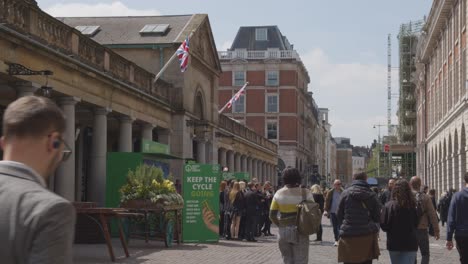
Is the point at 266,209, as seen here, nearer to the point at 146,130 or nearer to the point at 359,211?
the point at 146,130

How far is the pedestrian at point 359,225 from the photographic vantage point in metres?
9.88

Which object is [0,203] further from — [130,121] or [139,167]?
[130,121]

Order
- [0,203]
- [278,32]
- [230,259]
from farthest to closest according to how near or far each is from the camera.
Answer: [278,32] < [230,259] < [0,203]

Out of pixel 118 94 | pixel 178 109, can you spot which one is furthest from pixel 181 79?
pixel 118 94

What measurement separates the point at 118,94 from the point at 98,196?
11.3 feet

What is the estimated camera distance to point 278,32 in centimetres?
9781

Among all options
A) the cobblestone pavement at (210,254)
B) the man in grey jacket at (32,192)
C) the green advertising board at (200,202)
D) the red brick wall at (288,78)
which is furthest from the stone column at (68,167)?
the red brick wall at (288,78)

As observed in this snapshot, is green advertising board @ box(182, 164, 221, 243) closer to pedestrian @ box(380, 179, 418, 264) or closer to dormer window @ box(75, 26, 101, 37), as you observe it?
pedestrian @ box(380, 179, 418, 264)

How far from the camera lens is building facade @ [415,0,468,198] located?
44219 mm

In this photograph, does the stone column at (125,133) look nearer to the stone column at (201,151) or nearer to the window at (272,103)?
the stone column at (201,151)

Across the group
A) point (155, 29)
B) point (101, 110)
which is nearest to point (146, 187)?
point (101, 110)

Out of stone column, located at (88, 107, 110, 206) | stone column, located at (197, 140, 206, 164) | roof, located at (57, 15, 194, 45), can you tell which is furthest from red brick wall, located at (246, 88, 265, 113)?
stone column, located at (88, 107, 110, 206)

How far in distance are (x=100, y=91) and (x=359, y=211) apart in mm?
15265

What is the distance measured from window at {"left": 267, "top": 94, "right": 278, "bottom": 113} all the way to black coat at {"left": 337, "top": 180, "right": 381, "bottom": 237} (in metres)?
78.8
